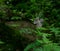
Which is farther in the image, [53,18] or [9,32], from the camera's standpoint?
[53,18]

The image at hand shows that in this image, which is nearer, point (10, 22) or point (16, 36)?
point (16, 36)

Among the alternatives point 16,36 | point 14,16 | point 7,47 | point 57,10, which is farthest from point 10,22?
point 57,10

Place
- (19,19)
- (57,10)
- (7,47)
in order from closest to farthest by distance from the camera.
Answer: (7,47), (19,19), (57,10)

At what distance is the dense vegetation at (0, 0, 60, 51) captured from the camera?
3939 mm

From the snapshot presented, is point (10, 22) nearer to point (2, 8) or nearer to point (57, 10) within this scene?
point (2, 8)

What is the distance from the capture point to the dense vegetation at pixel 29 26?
3.94 meters

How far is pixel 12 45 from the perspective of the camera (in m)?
4.00

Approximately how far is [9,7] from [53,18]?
134 cm

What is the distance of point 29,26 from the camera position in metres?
4.68

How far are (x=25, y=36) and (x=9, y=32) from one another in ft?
1.25

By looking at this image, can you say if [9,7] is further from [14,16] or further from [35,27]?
[35,27]

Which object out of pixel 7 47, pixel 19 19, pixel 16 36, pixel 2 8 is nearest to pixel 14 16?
pixel 19 19

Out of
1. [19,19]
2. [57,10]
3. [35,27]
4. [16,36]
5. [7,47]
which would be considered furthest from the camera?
[57,10]

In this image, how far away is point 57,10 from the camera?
549cm
